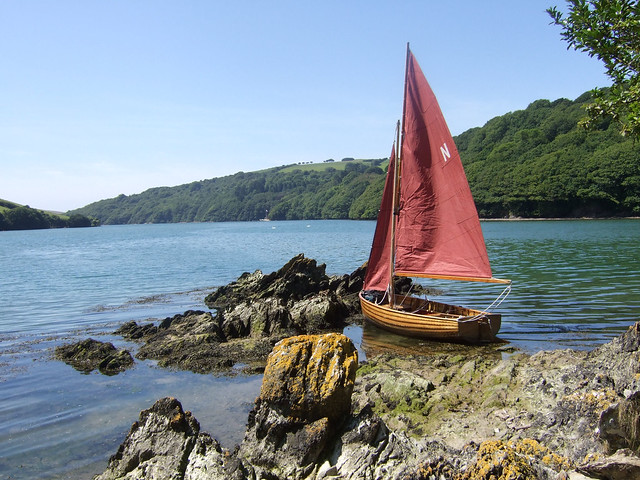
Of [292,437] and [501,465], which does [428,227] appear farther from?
[501,465]

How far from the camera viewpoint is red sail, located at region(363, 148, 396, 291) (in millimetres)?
21859

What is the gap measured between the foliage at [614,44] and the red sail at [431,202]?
7.47 m

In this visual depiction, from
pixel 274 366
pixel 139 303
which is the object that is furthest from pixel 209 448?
pixel 139 303

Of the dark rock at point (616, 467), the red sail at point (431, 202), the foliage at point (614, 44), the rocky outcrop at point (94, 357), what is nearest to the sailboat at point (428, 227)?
Answer: the red sail at point (431, 202)

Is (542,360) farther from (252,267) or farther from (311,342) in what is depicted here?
(252,267)

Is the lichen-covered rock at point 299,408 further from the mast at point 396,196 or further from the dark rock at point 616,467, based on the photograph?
the mast at point 396,196

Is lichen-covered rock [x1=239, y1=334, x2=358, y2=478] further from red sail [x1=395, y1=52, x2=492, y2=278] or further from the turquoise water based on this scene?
red sail [x1=395, y1=52, x2=492, y2=278]

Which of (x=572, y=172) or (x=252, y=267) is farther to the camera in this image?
(x=572, y=172)

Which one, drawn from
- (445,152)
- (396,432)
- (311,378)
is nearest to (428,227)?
(445,152)

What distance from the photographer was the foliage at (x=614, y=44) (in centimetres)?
993

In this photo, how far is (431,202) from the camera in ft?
64.8

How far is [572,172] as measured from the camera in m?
118

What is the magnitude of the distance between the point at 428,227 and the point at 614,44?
10551 mm

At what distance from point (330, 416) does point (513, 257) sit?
141 ft
